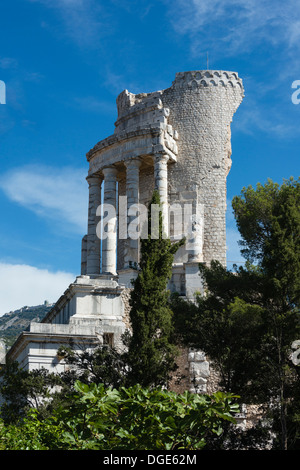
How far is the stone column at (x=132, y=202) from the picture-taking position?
3113 cm

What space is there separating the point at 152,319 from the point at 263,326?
258 cm

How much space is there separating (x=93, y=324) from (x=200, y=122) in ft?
48.8

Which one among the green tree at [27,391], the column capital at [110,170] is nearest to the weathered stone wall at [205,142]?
the column capital at [110,170]

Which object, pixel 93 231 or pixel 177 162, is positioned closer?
pixel 177 162

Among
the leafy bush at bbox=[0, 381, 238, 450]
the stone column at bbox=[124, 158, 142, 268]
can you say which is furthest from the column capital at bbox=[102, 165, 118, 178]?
the leafy bush at bbox=[0, 381, 238, 450]

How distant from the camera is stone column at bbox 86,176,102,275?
33.2 metres

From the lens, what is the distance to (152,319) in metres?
17.7

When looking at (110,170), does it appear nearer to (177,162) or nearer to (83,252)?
(177,162)

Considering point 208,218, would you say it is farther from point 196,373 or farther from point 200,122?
point 196,373

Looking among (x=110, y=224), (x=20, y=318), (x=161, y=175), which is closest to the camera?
(x=161, y=175)

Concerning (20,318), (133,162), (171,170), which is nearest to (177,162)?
(171,170)

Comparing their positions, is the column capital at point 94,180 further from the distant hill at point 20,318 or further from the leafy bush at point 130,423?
the distant hill at point 20,318

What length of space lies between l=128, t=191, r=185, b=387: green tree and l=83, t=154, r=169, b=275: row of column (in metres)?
12.0

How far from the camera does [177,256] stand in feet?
104
